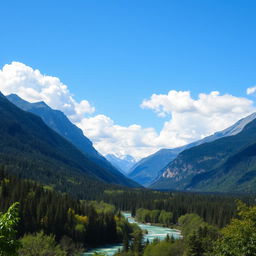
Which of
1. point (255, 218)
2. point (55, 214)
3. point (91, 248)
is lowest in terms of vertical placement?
point (91, 248)

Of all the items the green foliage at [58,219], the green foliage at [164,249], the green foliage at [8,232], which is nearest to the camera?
the green foliage at [8,232]

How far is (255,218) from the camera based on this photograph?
34.0m

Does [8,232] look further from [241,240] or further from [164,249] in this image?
[164,249]

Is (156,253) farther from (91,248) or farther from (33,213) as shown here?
(33,213)

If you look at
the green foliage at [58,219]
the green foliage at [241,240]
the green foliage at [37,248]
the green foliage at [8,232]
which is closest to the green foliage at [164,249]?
the green foliage at [37,248]

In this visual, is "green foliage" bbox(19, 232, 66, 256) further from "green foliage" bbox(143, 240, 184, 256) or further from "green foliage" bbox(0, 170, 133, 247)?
"green foliage" bbox(0, 170, 133, 247)

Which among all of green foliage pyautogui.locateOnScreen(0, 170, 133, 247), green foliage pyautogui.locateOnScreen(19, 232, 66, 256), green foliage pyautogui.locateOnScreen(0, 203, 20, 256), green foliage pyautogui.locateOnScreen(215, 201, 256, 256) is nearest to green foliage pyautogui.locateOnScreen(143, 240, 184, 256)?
green foliage pyautogui.locateOnScreen(19, 232, 66, 256)

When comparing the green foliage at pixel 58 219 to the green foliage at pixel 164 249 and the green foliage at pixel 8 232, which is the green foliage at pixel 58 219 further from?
the green foliage at pixel 8 232

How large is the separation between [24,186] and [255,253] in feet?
563

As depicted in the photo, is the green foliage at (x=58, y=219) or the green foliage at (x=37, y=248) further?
the green foliage at (x=58, y=219)

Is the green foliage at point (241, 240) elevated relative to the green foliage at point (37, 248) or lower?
elevated

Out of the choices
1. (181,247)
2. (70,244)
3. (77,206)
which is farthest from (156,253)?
(77,206)

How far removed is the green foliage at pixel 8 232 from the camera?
18469mm

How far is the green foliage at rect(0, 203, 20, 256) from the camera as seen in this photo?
18469 mm
